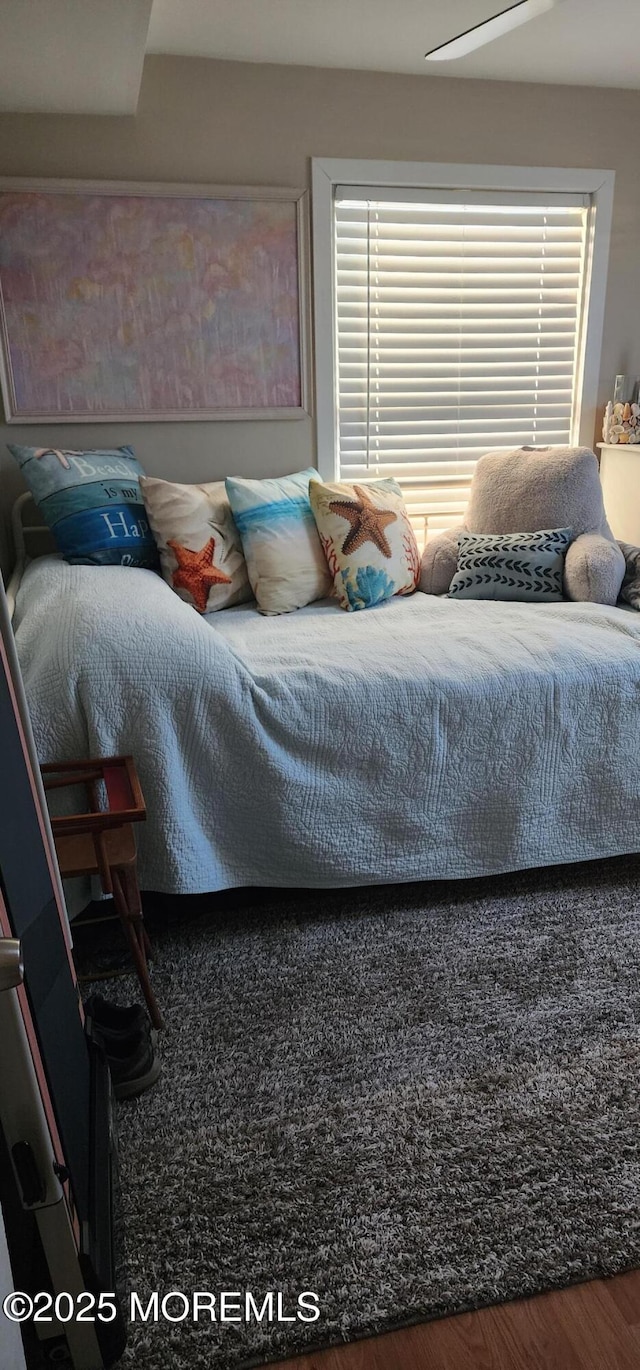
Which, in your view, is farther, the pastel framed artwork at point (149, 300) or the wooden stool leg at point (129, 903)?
the pastel framed artwork at point (149, 300)

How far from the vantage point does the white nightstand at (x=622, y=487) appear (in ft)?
10.8

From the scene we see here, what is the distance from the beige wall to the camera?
109 inches

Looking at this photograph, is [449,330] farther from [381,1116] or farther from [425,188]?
[381,1116]

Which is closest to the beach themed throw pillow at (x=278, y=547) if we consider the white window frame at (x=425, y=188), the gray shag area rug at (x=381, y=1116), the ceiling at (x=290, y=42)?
the white window frame at (x=425, y=188)

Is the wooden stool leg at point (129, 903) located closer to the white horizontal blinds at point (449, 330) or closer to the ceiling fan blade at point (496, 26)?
the ceiling fan blade at point (496, 26)

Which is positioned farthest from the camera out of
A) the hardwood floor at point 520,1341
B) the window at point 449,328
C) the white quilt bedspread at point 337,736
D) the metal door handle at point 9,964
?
the window at point 449,328

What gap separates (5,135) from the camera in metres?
2.68

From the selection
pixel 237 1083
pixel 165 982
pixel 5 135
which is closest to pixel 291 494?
pixel 5 135

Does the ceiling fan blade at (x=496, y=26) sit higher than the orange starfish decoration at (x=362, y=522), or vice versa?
the ceiling fan blade at (x=496, y=26)

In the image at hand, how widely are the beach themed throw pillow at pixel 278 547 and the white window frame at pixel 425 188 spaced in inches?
20.6

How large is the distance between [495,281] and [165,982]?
2758mm

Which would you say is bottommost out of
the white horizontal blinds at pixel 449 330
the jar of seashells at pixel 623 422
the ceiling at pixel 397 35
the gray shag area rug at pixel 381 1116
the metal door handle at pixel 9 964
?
the gray shag area rug at pixel 381 1116

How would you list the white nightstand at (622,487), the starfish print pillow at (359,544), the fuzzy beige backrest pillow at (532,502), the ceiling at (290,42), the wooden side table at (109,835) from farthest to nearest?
the white nightstand at (622,487) < the fuzzy beige backrest pillow at (532,502) < the starfish print pillow at (359,544) < the ceiling at (290,42) < the wooden side table at (109,835)

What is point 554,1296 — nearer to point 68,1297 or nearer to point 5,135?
point 68,1297
